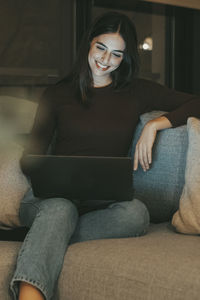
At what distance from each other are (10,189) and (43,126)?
32 centimetres

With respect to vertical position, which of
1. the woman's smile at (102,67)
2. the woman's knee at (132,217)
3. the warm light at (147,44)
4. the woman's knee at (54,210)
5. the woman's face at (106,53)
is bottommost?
the woman's knee at (132,217)

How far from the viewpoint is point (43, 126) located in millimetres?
1860

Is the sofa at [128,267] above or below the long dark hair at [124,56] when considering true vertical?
below

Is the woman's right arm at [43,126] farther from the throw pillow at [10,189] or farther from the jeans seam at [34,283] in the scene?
the jeans seam at [34,283]

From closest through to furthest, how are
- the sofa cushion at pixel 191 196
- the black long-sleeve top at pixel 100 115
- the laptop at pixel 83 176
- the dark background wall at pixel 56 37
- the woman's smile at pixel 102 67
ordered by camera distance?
1. the laptop at pixel 83 176
2. the sofa cushion at pixel 191 196
3. the black long-sleeve top at pixel 100 115
4. the woman's smile at pixel 102 67
5. the dark background wall at pixel 56 37

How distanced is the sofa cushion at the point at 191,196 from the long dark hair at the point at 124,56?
19.8 inches

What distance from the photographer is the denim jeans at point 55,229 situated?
128cm

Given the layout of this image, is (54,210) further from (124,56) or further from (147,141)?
(124,56)

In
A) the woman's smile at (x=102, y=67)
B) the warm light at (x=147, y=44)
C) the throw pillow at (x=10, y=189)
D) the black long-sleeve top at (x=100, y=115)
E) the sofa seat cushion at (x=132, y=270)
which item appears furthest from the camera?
the warm light at (x=147, y=44)

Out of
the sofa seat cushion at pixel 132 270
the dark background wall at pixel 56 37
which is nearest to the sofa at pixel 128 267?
the sofa seat cushion at pixel 132 270

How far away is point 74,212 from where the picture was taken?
1.52m

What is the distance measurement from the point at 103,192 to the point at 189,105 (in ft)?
1.87

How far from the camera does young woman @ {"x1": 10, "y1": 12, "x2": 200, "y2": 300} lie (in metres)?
1.54

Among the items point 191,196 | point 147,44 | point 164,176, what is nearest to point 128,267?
point 191,196
